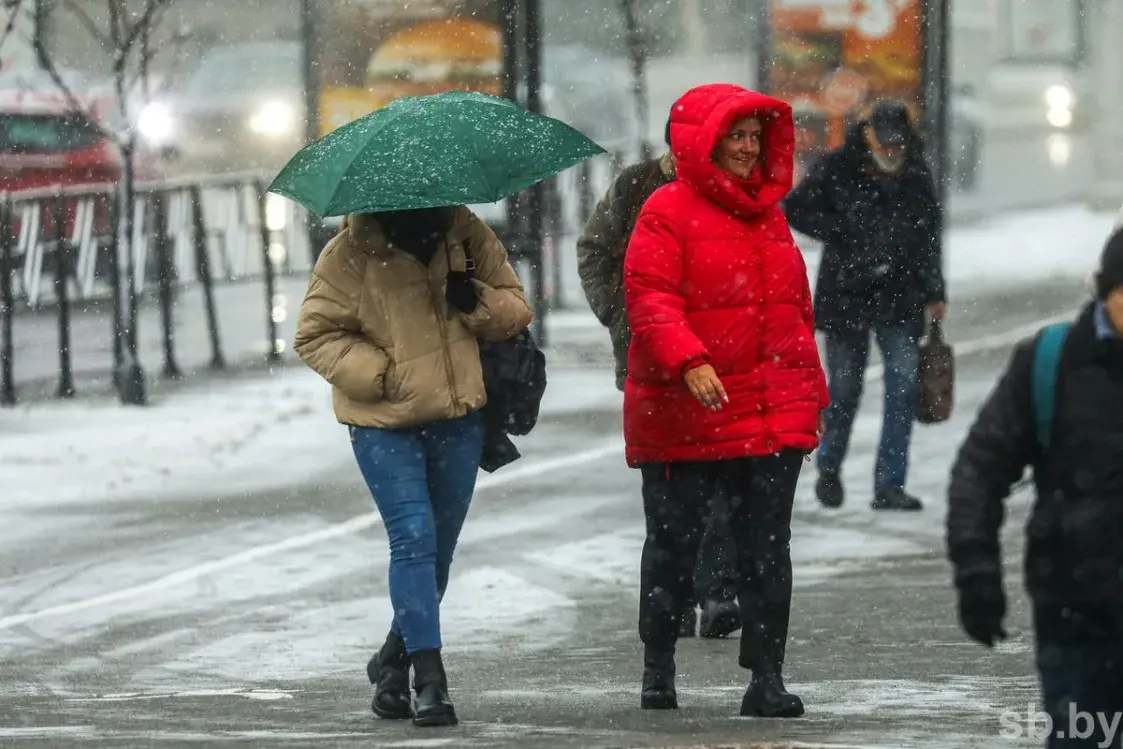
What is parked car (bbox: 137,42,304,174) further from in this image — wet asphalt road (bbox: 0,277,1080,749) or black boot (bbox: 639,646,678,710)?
black boot (bbox: 639,646,678,710)

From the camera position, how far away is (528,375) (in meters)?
Answer: 6.96

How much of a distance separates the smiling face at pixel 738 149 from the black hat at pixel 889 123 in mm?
4004

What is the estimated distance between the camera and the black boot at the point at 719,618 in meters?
8.33

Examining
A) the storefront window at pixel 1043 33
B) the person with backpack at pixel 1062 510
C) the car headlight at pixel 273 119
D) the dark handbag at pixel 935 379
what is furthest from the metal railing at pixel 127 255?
the storefront window at pixel 1043 33

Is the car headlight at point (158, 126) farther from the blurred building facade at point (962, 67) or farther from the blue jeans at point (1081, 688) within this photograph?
the blue jeans at point (1081, 688)

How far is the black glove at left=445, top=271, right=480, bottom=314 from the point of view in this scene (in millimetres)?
6762

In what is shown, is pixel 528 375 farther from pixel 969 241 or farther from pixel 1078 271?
pixel 969 241

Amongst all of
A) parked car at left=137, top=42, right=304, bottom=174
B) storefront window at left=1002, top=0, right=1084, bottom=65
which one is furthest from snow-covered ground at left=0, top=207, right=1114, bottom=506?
storefront window at left=1002, top=0, right=1084, bottom=65

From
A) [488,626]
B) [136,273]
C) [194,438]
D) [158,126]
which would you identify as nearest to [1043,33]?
[158,126]

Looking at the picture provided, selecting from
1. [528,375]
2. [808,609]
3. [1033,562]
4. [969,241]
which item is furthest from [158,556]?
[969,241]

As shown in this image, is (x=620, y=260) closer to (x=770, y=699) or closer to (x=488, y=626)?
(x=488, y=626)

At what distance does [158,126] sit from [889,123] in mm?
12935

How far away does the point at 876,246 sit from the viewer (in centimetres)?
1060

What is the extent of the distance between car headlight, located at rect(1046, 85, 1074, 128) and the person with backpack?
31.6 meters
